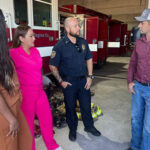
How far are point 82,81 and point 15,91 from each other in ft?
4.20

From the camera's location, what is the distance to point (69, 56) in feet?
7.15

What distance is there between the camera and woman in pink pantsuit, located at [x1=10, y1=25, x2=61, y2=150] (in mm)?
1759

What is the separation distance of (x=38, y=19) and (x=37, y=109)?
2327mm

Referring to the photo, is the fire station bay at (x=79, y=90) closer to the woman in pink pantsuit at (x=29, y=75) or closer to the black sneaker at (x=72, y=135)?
the black sneaker at (x=72, y=135)

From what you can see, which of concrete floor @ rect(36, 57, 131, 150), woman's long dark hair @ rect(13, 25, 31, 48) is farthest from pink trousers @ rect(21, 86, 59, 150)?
woman's long dark hair @ rect(13, 25, 31, 48)

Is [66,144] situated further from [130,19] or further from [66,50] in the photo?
[130,19]

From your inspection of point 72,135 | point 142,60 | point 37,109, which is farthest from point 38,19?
point 142,60

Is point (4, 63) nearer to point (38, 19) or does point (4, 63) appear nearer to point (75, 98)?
point (75, 98)

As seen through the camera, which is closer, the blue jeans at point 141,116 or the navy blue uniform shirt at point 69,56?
the blue jeans at point 141,116

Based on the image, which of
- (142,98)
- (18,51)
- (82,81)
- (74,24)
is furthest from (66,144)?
(74,24)

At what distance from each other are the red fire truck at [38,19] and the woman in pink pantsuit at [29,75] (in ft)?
3.80

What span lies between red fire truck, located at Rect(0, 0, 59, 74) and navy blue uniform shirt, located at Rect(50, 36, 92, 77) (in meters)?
1.16

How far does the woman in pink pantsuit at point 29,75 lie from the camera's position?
1.76 metres

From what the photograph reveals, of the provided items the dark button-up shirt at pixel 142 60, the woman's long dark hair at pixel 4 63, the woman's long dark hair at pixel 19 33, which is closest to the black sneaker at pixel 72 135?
the dark button-up shirt at pixel 142 60
